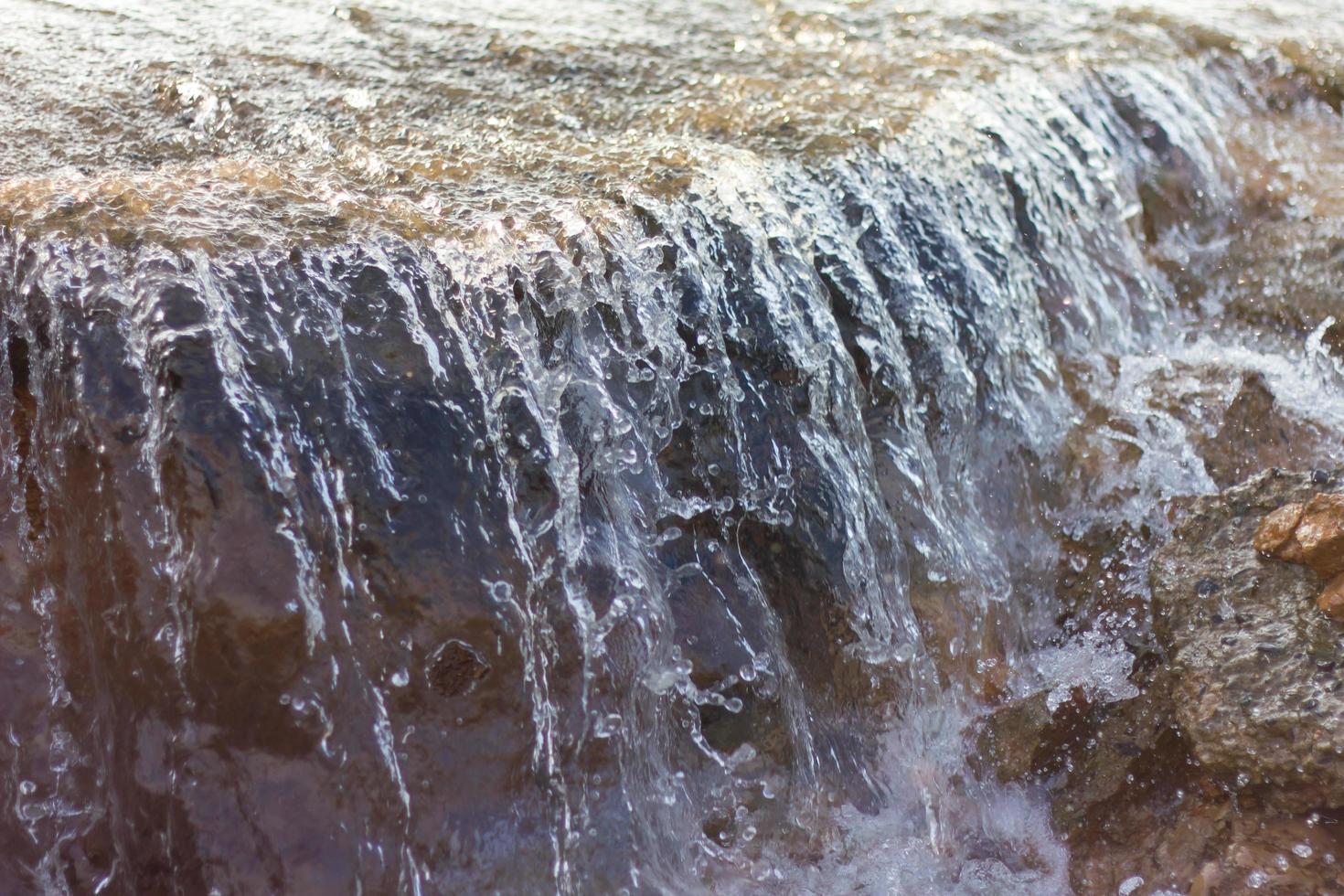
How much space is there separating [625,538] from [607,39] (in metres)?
2.64

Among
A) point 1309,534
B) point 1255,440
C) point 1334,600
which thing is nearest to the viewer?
point 1334,600

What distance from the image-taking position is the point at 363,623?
2.41 metres

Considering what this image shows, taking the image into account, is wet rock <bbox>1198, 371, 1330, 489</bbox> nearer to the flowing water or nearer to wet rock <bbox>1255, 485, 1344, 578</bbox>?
the flowing water

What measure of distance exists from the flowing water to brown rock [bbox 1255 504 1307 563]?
409 millimetres

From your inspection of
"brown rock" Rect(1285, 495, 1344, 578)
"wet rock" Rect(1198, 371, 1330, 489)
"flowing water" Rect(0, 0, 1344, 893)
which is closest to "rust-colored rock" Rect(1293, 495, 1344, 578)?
"brown rock" Rect(1285, 495, 1344, 578)

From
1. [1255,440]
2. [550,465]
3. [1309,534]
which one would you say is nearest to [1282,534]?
[1309,534]

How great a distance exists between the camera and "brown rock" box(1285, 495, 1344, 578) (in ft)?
8.54

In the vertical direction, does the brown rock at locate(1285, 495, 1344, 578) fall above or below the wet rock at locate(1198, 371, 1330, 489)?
above

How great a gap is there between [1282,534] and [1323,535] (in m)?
0.11

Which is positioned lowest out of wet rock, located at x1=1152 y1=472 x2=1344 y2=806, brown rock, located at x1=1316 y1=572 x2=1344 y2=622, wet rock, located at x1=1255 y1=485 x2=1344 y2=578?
wet rock, located at x1=1152 y1=472 x2=1344 y2=806

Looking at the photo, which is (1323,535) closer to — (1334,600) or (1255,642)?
(1334,600)

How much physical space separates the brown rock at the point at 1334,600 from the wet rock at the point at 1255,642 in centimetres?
2

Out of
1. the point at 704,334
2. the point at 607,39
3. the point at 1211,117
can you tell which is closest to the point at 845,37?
the point at 607,39

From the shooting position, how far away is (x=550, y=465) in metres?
2.62
